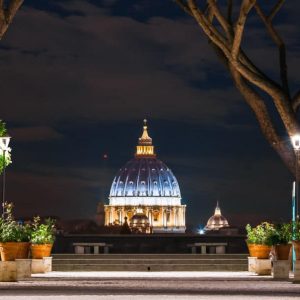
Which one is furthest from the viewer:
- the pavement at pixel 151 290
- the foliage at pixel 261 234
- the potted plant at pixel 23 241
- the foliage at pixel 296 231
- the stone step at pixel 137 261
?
the stone step at pixel 137 261

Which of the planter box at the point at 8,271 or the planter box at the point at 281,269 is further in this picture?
the planter box at the point at 281,269

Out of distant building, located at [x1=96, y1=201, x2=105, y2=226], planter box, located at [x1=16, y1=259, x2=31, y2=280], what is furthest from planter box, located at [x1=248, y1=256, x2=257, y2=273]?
distant building, located at [x1=96, y1=201, x2=105, y2=226]

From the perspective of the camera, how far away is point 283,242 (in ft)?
77.8

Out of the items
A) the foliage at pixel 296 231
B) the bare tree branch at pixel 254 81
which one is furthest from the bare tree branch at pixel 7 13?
the foliage at pixel 296 231

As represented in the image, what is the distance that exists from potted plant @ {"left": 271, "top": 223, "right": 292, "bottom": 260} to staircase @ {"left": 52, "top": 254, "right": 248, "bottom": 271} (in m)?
7.11

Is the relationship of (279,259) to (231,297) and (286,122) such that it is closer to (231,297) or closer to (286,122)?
(286,122)

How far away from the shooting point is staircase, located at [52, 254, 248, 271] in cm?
3106

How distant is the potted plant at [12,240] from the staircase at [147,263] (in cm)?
792

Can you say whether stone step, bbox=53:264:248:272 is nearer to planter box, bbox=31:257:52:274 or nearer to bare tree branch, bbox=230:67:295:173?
planter box, bbox=31:257:52:274

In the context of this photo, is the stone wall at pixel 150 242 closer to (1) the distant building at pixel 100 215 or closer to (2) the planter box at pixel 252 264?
(2) the planter box at pixel 252 264

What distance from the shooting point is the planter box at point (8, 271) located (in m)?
21.7

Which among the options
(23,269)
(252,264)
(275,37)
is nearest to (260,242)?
(252,264)

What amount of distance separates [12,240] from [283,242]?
5967 mm

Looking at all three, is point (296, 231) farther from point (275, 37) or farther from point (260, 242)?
point (260, 242)
